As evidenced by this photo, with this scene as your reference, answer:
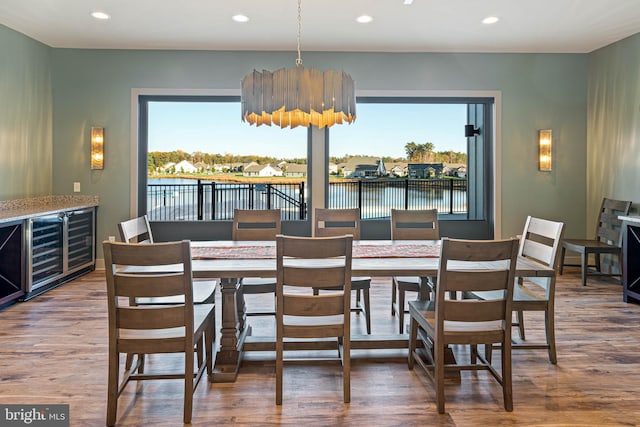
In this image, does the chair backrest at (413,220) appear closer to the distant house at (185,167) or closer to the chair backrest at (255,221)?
the chair backrest at (255,221)

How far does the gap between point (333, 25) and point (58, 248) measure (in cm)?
384

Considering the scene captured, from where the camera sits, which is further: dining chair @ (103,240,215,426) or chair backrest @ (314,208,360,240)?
chair backrest @ (314,208,360,240)

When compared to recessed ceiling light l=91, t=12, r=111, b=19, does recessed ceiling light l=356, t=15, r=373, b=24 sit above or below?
above

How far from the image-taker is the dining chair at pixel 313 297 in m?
2.10

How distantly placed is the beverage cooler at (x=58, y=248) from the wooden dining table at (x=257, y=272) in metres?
2.20

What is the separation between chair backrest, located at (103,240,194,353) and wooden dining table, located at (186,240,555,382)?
0.33 meters

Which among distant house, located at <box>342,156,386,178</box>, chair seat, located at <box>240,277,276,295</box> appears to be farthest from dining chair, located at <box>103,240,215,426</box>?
distant house, located at <box>342,156,386,178</box>

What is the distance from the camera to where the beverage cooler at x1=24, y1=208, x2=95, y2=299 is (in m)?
4.11

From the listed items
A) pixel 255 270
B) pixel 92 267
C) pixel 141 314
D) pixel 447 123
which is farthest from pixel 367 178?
pixel 141 314

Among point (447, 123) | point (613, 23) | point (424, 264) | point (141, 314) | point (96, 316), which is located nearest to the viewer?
point (141, 314)

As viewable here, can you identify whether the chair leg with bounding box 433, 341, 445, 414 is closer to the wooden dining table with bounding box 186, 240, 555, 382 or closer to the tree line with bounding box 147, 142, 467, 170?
the wooden dining table with bounding box 186, 240, 555, 382

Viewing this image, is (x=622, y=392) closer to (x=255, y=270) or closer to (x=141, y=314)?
(x=255, y=270)

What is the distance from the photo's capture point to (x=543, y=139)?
→ 5508 millimetres

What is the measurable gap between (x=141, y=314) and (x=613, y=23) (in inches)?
209
